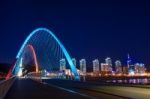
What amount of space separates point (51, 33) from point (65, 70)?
136ft

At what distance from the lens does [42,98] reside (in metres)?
22.1

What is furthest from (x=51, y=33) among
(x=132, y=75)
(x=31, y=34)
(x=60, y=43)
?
(x=132, y=75)

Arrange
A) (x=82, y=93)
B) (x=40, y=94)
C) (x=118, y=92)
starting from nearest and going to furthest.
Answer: (x=40, y=94) → (x=82, y=93) → (x=118, y=92)

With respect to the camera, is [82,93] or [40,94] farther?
[82,93]

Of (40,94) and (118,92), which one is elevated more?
(118,92)

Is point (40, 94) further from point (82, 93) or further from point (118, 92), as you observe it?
point (118, 92)

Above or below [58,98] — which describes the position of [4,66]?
above

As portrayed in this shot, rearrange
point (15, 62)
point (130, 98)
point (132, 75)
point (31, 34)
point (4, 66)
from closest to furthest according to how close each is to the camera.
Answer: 1. point (130, 98)
2. point (31, 34)
3. point (15, 62)
4. point (132, 75)
5. point (4, 66)

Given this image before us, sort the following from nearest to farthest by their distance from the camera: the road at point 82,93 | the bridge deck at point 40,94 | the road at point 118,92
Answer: the road at point 118,92, the road at point 82,93, the bridge deck at point 40,94

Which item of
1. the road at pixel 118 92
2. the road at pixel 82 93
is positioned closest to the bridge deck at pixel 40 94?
the road at pixel 82 93

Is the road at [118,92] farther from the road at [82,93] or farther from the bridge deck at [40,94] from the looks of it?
the bridge deck at [40,94]

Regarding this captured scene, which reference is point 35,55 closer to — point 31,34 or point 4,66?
point 31,34

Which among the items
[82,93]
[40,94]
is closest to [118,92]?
[82,93]

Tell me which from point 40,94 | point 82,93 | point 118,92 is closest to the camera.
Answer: point 40,94
